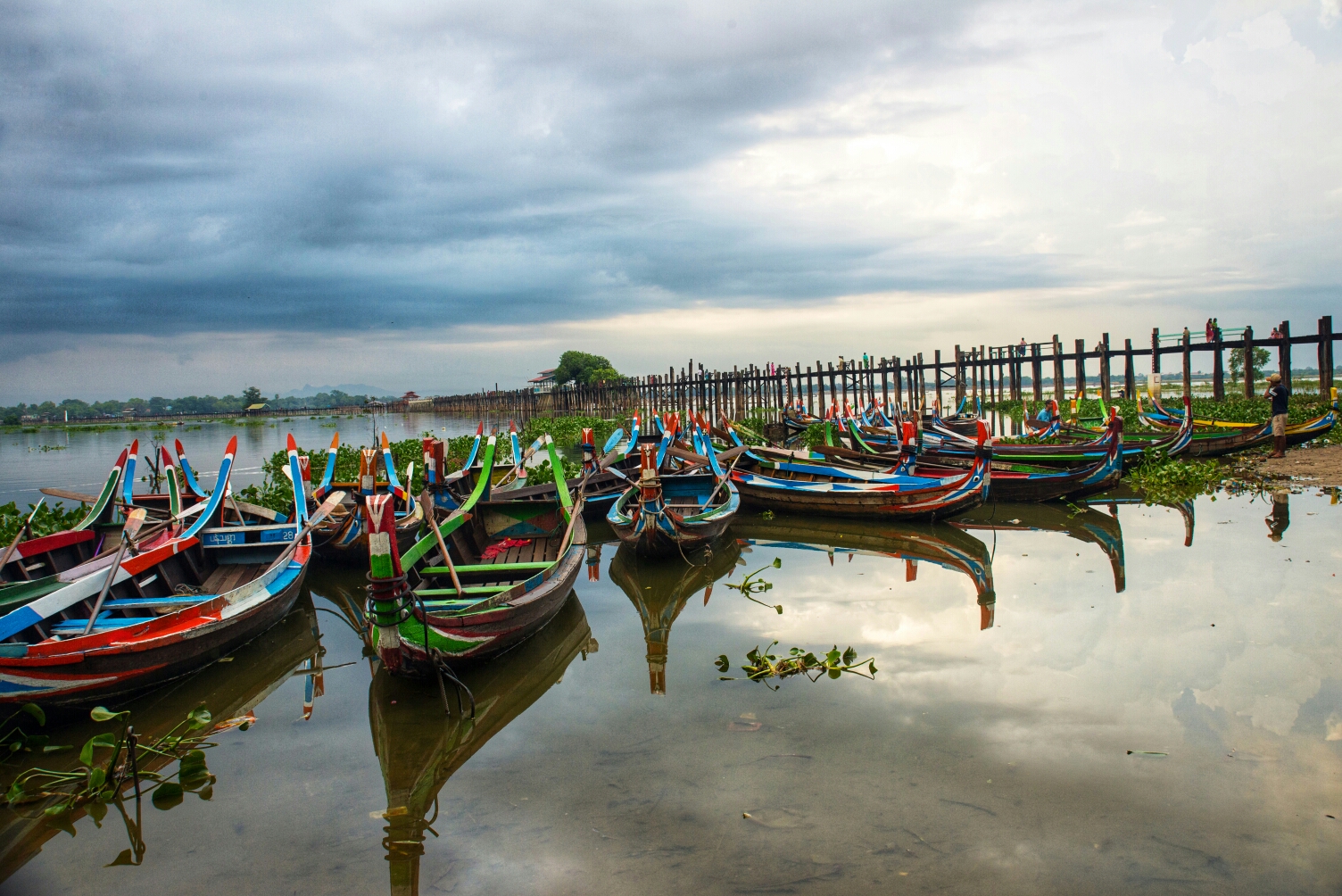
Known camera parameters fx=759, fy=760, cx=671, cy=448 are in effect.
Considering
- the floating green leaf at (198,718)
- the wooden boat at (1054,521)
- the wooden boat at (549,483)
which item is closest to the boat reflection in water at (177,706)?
the floating green leaf at (198,718)

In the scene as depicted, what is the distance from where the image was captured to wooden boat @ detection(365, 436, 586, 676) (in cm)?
590

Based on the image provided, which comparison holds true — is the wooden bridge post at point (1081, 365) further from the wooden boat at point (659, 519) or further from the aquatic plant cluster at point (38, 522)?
the aquatic plant cluster at point (38, 522)

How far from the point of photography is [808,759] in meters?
5.35

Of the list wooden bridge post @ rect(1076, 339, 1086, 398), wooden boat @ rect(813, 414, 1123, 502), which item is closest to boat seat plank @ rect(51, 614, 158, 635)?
wooden boat @ rect(813, 414, 1123, 502)

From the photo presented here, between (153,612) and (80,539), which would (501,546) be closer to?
(153,612)

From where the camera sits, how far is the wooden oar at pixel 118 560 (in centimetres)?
640

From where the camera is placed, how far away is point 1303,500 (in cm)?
1228

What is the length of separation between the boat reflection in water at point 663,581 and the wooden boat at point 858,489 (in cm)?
182

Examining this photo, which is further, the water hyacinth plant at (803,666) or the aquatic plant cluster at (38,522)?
the aquatic plant cluster at (38,522)

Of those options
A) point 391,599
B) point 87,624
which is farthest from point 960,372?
point 87,624

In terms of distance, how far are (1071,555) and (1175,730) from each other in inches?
213

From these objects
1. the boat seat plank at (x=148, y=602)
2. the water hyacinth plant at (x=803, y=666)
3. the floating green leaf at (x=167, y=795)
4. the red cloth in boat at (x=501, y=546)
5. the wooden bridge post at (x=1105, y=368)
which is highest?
the wooden bridge post at (x=1105, y=368)

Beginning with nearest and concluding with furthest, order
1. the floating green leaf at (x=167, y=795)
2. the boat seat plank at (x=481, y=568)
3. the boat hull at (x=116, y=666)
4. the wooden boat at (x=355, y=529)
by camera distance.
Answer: the floating green leaf at (x=167, y=795)
the boat hull at (x=116, y=666)
the boat seat plank at (x=481, y=568)
the wooden boat at (x=355, y=529)

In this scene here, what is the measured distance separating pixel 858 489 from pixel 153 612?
10.0 m
